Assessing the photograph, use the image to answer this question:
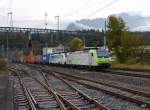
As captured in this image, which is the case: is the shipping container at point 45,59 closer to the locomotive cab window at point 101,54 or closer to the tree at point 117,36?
the tree at point 117,36

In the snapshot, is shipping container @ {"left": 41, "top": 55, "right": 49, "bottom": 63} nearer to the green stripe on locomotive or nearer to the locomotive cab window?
the locomotive cab window

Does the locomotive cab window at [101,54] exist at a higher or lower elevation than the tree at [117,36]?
lower

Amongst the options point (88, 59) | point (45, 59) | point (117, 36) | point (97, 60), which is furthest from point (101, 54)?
point (45, 59)

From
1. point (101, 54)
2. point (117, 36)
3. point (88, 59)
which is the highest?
point (117, 36)

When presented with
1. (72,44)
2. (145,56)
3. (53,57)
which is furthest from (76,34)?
(145,56)

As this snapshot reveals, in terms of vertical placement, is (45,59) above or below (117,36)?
below

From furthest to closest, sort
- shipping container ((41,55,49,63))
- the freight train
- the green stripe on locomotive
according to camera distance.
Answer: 1. shipping container ((41,55,49,63))
2. the freight train
3. the green stripe on locomotive

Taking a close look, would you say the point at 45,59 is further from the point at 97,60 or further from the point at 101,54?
the point at 97,60

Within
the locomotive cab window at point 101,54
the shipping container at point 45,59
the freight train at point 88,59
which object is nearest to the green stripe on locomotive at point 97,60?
the freight train at point 88,59

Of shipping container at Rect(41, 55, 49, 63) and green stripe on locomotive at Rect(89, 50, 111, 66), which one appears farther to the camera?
shipping container at Rect(41, 55, 49, 63)

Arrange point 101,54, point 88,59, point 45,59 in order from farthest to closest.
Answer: point 45,59 < point 88,59 < point 101,54

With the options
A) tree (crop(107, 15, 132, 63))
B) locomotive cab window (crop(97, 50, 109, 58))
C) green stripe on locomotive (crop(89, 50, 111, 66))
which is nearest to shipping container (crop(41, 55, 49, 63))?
tree (crop(107, 15, 132, 63))

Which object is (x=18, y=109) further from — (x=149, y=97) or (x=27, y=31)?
(x=27, y=31)

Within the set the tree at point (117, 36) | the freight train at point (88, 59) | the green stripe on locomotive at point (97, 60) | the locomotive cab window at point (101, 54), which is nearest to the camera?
the green stripe on locomotive at point (97, 60)
